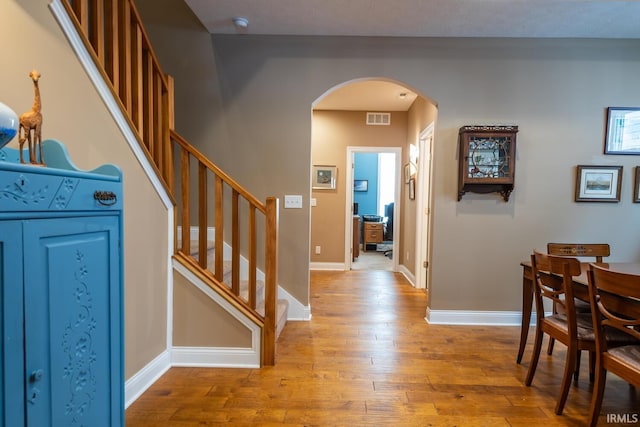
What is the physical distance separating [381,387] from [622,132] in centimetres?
323

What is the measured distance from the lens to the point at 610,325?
4.82ft

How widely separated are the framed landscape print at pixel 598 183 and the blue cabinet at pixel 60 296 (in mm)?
3687

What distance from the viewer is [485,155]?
2840 mm

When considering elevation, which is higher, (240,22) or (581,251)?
(240,22)

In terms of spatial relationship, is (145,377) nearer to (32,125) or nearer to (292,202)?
(32,125)

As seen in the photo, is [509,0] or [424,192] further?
[424,192]

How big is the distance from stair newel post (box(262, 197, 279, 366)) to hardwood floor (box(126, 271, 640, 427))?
0.70 ft

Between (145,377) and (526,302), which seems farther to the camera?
(526,302)

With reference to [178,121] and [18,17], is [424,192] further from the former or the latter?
[18,17]

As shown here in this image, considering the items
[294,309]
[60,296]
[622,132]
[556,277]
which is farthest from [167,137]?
[622,132]

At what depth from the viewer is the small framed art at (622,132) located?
9.40ft

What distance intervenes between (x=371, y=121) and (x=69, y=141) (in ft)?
14.3

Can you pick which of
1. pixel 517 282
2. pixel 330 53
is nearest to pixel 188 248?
pixel 330 53

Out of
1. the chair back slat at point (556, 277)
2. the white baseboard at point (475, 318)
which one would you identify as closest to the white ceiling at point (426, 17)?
the chair back slat at point (556, 277)
